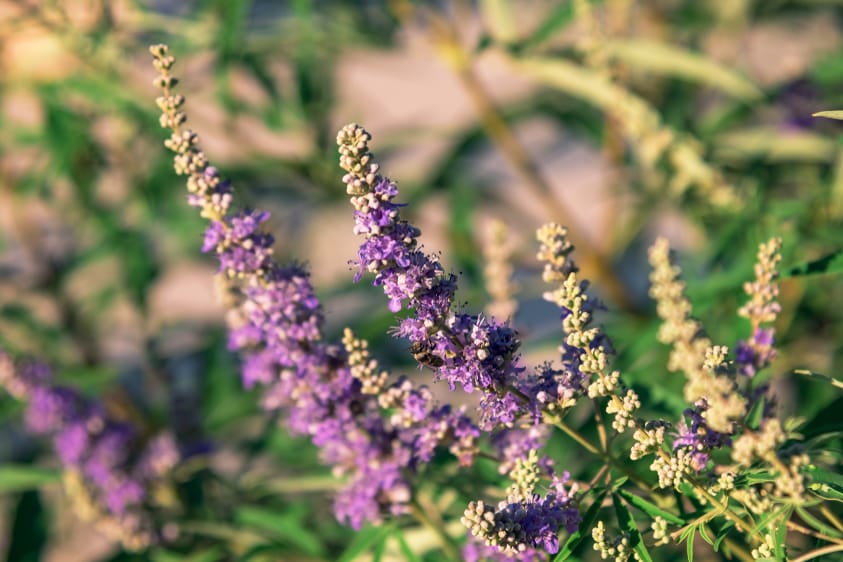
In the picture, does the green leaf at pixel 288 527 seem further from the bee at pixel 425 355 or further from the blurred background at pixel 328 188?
the bee at pixel 425 355

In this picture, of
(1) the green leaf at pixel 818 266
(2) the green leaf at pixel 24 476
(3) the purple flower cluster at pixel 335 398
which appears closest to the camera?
(3) the purple flower cluster at pixel 335 398

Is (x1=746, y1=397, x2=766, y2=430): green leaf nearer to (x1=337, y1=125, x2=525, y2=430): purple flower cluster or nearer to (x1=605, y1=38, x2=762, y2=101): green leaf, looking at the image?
(x1=337, y1=125, x2=525, y2=430): purple flower cluster

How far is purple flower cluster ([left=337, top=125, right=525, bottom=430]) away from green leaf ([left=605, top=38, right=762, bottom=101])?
187cm

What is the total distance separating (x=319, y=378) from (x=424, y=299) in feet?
1.33

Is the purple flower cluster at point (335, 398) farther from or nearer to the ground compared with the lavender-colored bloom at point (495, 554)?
farther from the ground

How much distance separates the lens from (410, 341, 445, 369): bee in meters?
1.39

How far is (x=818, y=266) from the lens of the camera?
70.6 inches

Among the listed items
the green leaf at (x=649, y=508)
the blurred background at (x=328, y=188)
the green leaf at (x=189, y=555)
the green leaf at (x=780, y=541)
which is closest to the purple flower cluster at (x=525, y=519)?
the green leaf at (x=649, y=508)

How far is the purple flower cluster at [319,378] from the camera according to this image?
153 centimetres

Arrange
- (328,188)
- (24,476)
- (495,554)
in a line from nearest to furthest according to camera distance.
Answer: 1. (495,554)
2. (24,476)
3. (328,188)

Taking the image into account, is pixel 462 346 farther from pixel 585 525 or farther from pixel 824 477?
pixel 824 477

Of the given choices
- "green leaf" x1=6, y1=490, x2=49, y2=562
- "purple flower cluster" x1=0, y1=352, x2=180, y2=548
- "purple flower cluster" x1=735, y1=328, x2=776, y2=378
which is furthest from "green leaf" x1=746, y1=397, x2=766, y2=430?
"green leaf" x1=6, y1=490, x2=49, y2=562

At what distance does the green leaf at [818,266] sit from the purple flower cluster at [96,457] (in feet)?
6.67

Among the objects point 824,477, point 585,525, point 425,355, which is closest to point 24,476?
point 425,355
